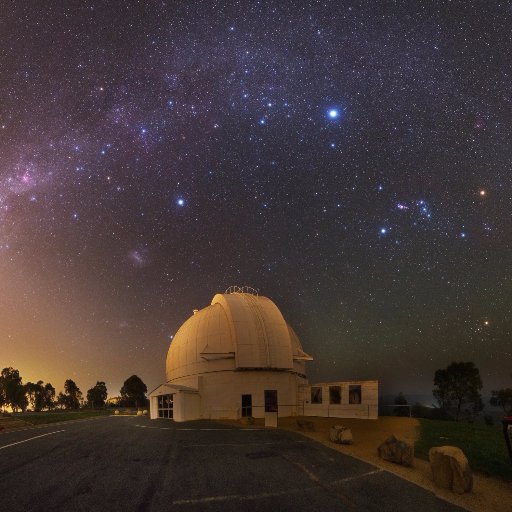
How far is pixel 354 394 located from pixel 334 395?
8.62 feet

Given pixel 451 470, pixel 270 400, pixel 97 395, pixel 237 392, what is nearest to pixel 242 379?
pixel 237 392

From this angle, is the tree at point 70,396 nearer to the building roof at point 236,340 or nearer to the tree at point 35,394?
the tree at point 35,394

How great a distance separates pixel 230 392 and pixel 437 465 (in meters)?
26.5

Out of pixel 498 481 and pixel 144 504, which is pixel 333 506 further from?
pixel 498 481

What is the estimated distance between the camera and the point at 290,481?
10633 mm

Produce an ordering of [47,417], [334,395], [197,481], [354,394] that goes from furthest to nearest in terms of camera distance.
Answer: [47,417], [334,395], [354,394], [197,481]

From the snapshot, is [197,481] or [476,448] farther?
[476,448]

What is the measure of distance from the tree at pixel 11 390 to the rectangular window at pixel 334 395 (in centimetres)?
9432

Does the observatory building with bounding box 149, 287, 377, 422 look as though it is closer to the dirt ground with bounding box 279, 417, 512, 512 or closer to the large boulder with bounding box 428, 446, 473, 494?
the dirt ground with bounding box 279, 417, 512, 512

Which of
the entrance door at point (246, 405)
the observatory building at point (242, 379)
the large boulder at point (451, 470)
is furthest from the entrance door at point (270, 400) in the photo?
the large boulder at point (451, 470)

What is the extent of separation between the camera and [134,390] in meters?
110

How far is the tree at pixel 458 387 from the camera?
58.7 m

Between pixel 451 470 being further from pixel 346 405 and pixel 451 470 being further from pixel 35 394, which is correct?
pixel 35 394

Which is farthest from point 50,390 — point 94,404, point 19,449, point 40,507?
point 40,507
